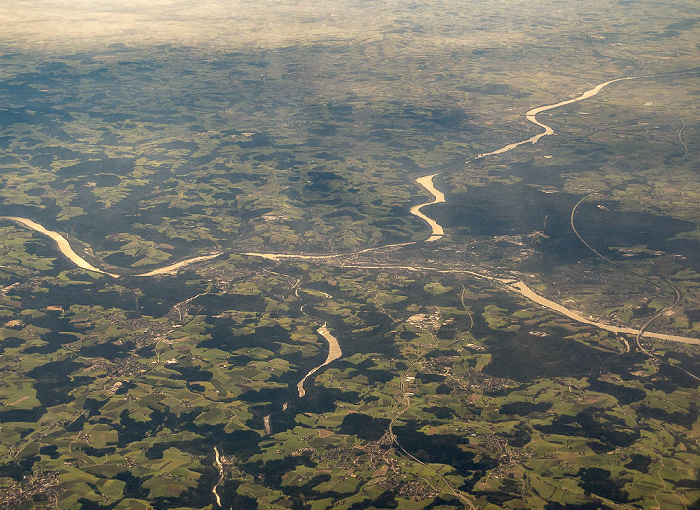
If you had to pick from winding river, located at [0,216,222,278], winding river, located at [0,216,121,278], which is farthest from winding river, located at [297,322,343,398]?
winding river, located at [0,216,121,278]

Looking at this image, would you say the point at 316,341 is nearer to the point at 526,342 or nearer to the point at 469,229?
the point at 526,342

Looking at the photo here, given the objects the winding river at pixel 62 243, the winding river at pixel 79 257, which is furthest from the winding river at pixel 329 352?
the winding river at pixel 62 243

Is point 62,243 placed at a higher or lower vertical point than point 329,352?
higher

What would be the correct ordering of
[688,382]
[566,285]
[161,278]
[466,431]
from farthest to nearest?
[161,278], [566,285], [688,382], [466,431]

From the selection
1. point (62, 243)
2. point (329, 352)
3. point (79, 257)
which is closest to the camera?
point (329, 352)

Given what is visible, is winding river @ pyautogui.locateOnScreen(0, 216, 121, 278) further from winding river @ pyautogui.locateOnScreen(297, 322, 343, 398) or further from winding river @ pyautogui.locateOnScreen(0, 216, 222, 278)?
winding river @ pyautogui.locateOnScreen(297, 322, 343, 398)

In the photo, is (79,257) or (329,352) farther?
(79,257)

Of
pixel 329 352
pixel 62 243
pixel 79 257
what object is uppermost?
pixel 62 243

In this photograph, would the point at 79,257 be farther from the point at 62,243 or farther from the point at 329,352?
the point at 329,352

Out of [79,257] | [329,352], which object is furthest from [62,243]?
[329,352]

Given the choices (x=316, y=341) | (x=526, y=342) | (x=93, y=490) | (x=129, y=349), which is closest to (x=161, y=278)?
(x=129, y=349)

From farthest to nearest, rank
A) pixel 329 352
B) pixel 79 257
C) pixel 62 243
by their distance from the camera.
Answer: pixel 62 243 → pixel 79 257 → pixel 329 352
